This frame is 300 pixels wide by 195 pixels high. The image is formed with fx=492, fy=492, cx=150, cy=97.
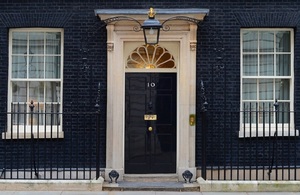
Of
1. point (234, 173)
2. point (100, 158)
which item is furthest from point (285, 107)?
point (100, 158)

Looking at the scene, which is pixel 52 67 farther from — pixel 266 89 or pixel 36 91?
pixel 266 89

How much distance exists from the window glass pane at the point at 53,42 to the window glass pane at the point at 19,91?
97 centimetres

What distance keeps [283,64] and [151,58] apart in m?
3.06

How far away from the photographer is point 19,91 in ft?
36.9

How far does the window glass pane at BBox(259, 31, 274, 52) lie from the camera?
1138 cm

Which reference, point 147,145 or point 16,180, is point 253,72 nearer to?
point 147,145

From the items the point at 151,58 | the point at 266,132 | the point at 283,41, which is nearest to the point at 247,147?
the point at 266,132

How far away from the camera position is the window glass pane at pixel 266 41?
37.3ft

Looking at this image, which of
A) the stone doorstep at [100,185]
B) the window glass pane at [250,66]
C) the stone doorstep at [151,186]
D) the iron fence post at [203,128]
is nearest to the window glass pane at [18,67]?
the stone doorstep at [100,185]

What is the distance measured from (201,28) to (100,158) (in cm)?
370

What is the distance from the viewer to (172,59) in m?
11.3

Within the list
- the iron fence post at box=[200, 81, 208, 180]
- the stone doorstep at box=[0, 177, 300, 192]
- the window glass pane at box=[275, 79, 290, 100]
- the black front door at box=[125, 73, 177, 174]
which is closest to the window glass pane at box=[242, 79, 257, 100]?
the window glass pane at box=[275, 79, 290, 100]

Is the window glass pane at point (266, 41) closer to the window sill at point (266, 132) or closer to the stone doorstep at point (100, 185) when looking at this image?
the window sill at point (266, 132)

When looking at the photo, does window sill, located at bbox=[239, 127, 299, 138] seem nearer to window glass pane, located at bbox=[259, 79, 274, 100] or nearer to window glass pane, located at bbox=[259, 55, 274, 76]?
window glass pane, located at bbox=[259, 79, 274, 100]
